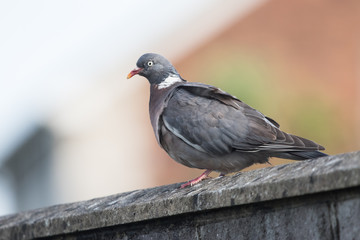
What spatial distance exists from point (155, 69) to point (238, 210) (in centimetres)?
293

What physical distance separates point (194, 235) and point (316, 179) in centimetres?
76

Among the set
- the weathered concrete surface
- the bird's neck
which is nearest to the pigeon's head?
the bird's neck

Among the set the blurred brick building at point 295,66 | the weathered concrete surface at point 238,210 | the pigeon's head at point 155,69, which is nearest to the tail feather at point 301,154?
the weathered concrete surface at point 238,210

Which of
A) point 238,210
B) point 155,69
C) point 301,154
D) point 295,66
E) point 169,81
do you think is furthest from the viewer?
point 295,66

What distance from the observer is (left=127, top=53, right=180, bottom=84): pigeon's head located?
5.96 m

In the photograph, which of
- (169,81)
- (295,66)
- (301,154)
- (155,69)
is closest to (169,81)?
(169,81)

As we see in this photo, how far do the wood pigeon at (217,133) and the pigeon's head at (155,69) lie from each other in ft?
2.33

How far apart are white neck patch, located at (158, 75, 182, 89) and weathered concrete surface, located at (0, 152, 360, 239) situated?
1.78m

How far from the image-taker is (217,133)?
16.4 feet

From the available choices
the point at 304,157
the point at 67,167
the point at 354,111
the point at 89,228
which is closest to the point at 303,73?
the point at 354,111

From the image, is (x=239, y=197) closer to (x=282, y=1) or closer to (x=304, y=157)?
(x=304, y=157)

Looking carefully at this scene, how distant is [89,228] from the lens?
12.6ft

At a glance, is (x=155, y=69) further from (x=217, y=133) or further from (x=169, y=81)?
(x=217, y=133)

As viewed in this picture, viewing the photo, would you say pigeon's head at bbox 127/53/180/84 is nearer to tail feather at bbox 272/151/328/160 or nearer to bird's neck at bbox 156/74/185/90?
bird's neck at bbox 156/74/185/90
